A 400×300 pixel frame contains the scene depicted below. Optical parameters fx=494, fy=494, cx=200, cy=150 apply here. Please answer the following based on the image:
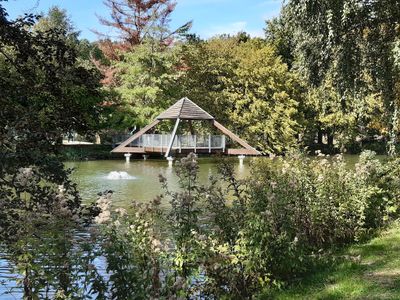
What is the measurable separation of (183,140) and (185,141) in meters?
0.12

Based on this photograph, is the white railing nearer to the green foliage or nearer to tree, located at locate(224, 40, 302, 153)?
the green foliage

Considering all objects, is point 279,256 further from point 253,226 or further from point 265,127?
point 265,127

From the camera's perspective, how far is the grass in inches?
177

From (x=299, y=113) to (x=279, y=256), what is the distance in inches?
1195

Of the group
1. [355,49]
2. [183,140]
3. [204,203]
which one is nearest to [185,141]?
[183,140]

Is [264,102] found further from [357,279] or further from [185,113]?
[357,279]

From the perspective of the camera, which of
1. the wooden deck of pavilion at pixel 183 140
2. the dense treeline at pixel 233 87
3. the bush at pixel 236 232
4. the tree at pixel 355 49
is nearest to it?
the bush at pixel 236 232

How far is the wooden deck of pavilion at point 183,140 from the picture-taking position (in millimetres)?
25406

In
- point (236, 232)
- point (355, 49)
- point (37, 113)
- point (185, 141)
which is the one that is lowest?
point (236, 232)

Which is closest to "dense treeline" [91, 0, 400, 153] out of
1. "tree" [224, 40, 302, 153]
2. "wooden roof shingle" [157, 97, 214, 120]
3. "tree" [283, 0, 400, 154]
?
"tree" [224, 40, 302, 153]

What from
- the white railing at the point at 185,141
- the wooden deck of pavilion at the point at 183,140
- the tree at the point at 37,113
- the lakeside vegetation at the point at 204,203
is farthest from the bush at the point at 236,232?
the white railing at the point at 185,141

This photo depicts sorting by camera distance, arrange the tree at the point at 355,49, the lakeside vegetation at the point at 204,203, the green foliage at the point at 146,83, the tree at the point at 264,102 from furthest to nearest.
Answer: the tree at the point at 264,102 → the green foliage at the point at 146,83 → the tree at the point at 355,49 → the lakeside vegetation at the point at 204,203

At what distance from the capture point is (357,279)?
4.87 metres

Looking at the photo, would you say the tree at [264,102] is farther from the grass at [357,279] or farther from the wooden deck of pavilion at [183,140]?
the grass at [357,279]
